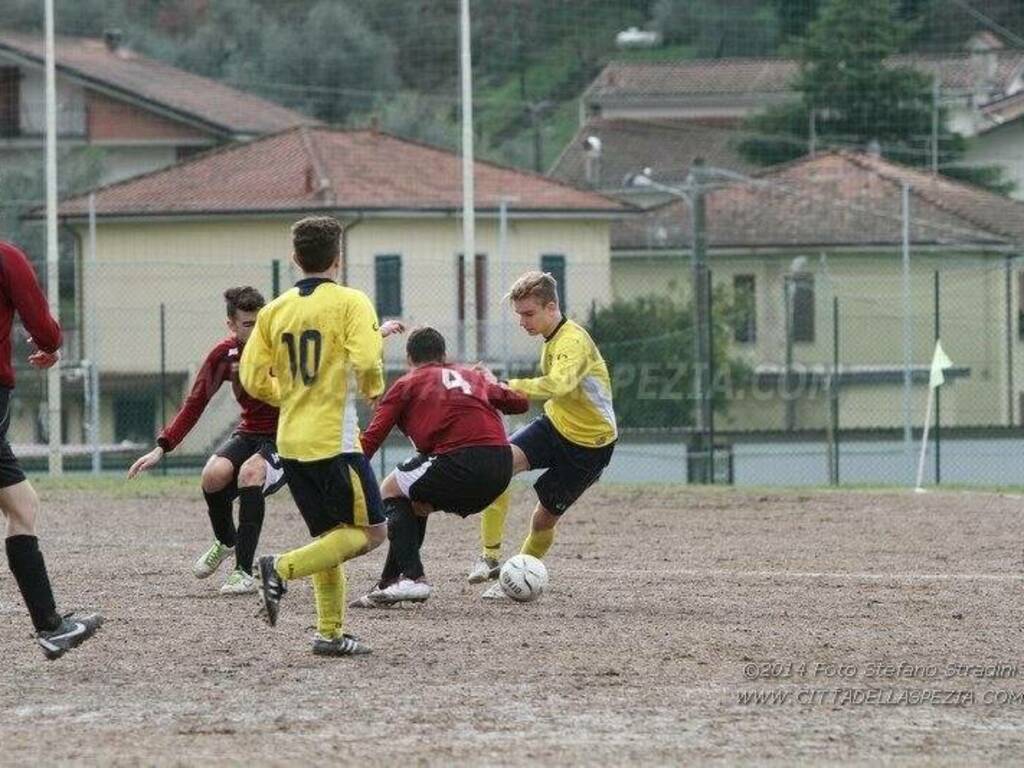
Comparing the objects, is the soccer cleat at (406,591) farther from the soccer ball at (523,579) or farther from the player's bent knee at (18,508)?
the player's bent knee at (18,508)

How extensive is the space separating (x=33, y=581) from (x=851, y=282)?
30.0m

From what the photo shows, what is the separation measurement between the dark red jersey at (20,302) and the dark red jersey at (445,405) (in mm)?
1948

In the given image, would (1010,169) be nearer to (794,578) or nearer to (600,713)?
(794,578)

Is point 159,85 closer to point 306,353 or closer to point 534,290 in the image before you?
point 534,290

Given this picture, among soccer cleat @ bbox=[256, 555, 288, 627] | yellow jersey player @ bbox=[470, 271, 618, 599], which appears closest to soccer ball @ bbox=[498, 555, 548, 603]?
yellow jersey player @ bbox=[470, 271, 618, 599]

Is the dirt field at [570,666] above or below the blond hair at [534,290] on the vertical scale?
below

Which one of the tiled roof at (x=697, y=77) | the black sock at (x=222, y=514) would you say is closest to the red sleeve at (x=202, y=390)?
the black sock at (x=222, y=514)

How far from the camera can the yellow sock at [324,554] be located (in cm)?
785

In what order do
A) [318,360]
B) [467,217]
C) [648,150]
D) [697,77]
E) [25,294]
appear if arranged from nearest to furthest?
[25,294] → [318,360] → [467,217] → [648,150] → [697,77]

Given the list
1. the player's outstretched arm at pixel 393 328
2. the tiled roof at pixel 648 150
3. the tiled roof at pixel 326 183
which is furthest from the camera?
the tiled roof at pixel 648 150

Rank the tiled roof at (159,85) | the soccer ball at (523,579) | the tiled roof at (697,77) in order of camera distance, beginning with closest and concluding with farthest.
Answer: the soccer ball at (523,579) → the tiled roof at (159,85) → the tiled roof at (697,77)

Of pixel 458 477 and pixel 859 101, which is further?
pixel 859 101

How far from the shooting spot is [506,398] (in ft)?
31.1

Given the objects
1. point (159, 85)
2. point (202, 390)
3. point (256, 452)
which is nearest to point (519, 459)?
point (256, 452)
